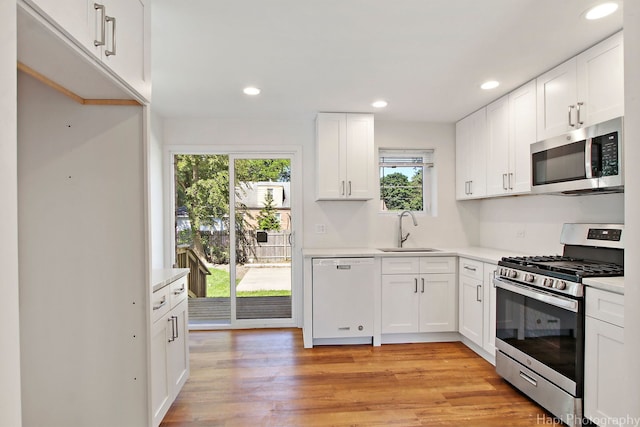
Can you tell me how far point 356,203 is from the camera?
155 inches

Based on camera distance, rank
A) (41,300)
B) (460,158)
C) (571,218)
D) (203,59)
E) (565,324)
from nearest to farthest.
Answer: (41,300) → (565,324) → (203,59) → (571,218) → (460,158)

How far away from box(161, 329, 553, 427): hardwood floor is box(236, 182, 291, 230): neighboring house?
1.37 metres

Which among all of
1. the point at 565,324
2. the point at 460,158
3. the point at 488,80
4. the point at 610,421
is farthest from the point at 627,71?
the point at 460,158

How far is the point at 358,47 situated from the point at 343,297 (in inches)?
86.9

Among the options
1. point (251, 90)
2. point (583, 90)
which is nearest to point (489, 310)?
point (583, 90)

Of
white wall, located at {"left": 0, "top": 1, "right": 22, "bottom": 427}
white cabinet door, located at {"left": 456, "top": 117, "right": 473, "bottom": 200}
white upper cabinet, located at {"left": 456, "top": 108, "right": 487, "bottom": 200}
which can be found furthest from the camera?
white cabinet door, located at {"left": 456, "top": 117, "right": 473, "bottom": 200}

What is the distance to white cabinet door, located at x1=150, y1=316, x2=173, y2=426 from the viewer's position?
6.04ft

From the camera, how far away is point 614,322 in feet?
5.58

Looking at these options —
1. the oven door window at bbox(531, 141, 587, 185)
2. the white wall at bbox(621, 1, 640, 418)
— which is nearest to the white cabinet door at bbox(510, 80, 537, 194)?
the oven door window at bbox(531, 141, 587, 185)

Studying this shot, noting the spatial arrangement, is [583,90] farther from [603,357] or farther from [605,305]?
[603,357]

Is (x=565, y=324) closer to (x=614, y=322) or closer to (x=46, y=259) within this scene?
(x=614, y=322)

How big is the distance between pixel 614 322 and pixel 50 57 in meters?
2.73

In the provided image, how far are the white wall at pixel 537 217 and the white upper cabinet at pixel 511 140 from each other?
33cm

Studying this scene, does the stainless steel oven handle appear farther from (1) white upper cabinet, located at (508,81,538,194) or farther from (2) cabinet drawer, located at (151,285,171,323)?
(2) cabinet drawer, located at (151,285,171,323)
